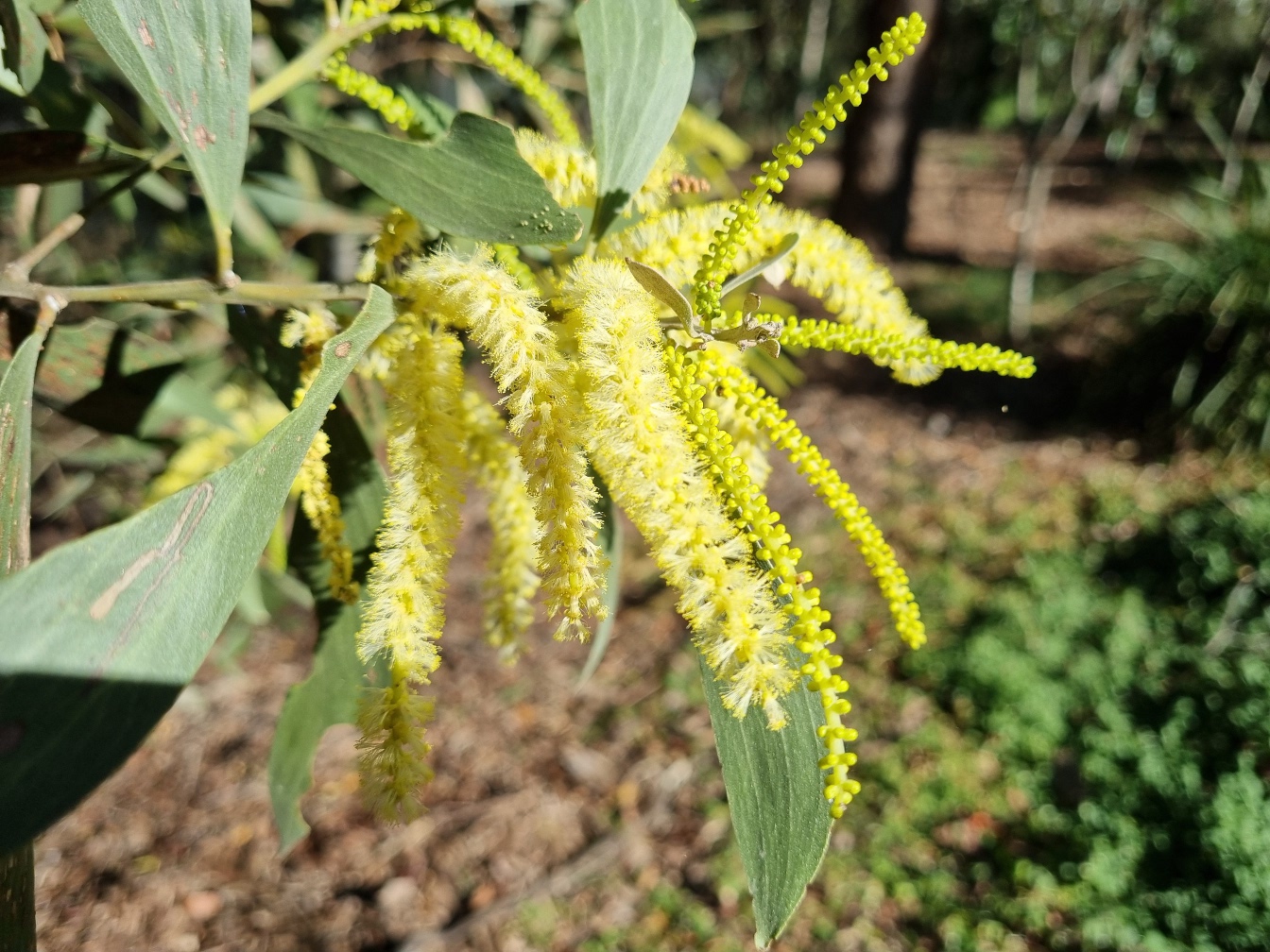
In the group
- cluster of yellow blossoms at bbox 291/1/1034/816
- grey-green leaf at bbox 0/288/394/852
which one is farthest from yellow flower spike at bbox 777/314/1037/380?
grey-green leaf at bbox 0/288/394/852

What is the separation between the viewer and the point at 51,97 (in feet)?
3.20

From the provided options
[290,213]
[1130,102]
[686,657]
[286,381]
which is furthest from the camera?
[1130,102]

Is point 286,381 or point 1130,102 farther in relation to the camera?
point 1130,102

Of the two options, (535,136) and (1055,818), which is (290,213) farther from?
(1055,818)

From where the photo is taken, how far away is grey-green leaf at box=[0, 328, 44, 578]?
66 centimetres

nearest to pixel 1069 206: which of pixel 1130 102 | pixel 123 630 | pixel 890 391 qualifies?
pixel 1130 102

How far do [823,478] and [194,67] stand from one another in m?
0.61

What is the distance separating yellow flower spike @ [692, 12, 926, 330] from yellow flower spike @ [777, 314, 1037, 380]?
0.08m

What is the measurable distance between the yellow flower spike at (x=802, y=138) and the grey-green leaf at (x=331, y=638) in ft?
1.48

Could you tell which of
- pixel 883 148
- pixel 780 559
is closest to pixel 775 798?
pixel 780 559

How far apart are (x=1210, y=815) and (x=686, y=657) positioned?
157 centimetres

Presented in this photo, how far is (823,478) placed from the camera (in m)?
0.65

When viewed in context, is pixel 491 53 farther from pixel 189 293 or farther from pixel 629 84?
pixel 189 293

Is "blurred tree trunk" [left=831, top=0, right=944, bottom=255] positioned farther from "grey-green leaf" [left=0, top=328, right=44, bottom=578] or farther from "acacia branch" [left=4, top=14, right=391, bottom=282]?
"grey-green leaf" [left=0, top=328, right=44, bottom=578]
